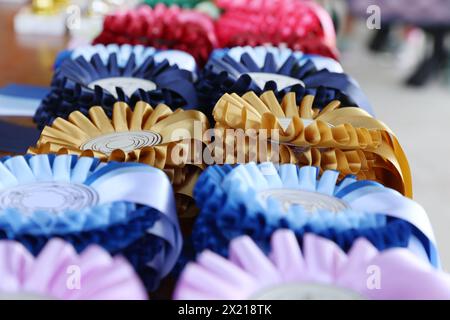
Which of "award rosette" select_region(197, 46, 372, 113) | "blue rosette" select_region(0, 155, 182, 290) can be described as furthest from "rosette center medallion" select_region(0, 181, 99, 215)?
"award rosette" select_region(197, 46, 372, 113)

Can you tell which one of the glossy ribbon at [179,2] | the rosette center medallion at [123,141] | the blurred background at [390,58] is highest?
the glossy ribbon at [179,2]

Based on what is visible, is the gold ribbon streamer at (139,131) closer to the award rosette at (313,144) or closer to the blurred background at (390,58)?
→ the award rosette at (313,144)

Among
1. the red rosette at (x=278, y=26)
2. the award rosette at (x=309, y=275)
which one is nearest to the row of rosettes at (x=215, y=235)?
the award rosette at (x=309, y=275)

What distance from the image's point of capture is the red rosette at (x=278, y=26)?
0.88 metres

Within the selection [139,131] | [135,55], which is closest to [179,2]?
[135,55]

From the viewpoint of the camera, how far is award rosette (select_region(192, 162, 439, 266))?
41cm

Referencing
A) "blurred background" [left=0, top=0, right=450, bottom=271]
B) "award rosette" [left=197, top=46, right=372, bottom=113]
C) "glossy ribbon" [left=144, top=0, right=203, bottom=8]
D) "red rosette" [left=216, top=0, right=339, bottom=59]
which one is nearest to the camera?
"award rosette" [left=197, top=46, right=372, bottom=113]

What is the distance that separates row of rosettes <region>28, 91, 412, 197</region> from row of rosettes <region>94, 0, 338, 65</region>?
0.95 feet

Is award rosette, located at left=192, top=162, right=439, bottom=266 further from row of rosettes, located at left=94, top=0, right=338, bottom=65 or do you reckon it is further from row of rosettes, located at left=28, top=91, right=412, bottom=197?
row of rosettes, located at left=94, top=0, right=338, bottom=65

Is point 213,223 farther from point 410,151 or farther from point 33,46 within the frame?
point 410,151

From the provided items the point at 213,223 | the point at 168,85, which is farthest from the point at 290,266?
the point at 168,85

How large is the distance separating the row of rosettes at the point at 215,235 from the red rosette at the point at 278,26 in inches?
16.4

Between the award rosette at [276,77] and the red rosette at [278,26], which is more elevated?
the red rosette at [278,26]

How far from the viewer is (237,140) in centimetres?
53
